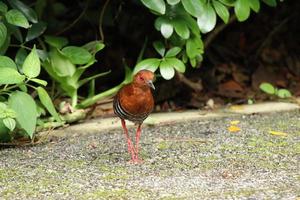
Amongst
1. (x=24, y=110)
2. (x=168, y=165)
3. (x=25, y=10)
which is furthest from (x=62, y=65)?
(x=168, y=165)

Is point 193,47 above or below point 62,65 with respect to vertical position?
above

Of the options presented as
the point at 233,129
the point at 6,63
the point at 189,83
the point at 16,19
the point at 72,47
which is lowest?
the point at 189,83

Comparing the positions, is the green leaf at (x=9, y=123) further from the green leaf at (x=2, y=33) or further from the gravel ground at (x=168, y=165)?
the green leaf at (x=2, y=33)

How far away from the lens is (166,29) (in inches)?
170

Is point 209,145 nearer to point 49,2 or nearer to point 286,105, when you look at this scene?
point 286,105

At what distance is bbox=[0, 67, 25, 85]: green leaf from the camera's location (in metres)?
3.62

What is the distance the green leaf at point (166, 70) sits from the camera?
430cm

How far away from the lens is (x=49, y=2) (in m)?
5.25

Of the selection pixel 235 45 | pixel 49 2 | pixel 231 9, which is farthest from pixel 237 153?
pixel 235 45

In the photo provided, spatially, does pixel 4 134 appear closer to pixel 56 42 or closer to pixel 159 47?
pixel 56 42

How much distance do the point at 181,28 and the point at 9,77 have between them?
1.25 metres

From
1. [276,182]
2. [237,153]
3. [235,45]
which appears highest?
[276,182]

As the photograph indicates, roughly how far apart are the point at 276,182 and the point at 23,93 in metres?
1.51

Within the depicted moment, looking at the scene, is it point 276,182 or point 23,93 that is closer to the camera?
point 276,182
